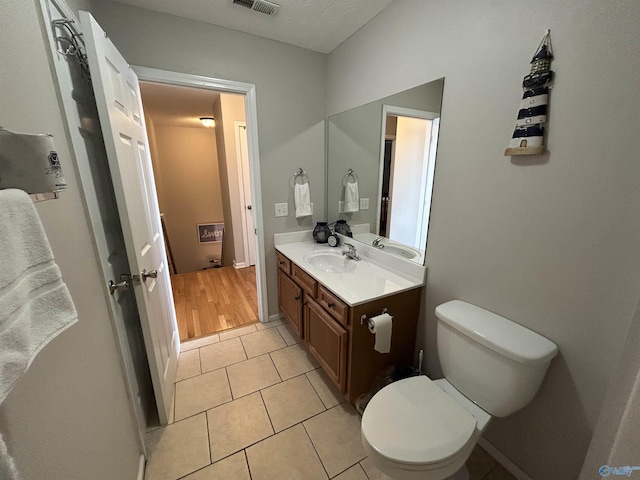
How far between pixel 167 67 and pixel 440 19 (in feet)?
5.37

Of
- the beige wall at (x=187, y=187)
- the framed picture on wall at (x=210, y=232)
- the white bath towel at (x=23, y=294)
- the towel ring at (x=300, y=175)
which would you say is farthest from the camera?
A: the framed picture on wall at (x=210, y=232)

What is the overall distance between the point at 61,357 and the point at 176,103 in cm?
370

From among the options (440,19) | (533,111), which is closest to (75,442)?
(533,111)

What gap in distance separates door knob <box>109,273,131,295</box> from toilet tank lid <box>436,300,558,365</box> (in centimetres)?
148

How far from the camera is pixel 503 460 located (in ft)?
Answer: 4.17

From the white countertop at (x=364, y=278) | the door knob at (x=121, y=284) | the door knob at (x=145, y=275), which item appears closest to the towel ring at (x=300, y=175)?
the white countertop at (x=364, y=278)

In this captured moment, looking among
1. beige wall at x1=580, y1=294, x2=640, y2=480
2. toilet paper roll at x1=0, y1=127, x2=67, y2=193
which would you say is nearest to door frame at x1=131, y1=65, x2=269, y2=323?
toilet paper roll at x1=0, y1=127, x2=67, y2=193

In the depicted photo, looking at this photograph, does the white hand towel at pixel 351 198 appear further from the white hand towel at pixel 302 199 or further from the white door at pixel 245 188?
the white door at pixel 245 188

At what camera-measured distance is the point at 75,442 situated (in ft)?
2.38

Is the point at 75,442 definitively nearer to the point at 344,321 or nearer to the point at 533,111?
the point at 344,321

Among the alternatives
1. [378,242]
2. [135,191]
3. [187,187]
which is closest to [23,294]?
[135,191]

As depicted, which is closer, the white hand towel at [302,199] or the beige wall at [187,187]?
the white hand towel at [302,199]

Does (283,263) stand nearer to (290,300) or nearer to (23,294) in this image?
(290,300)

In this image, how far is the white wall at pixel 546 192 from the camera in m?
0.83
